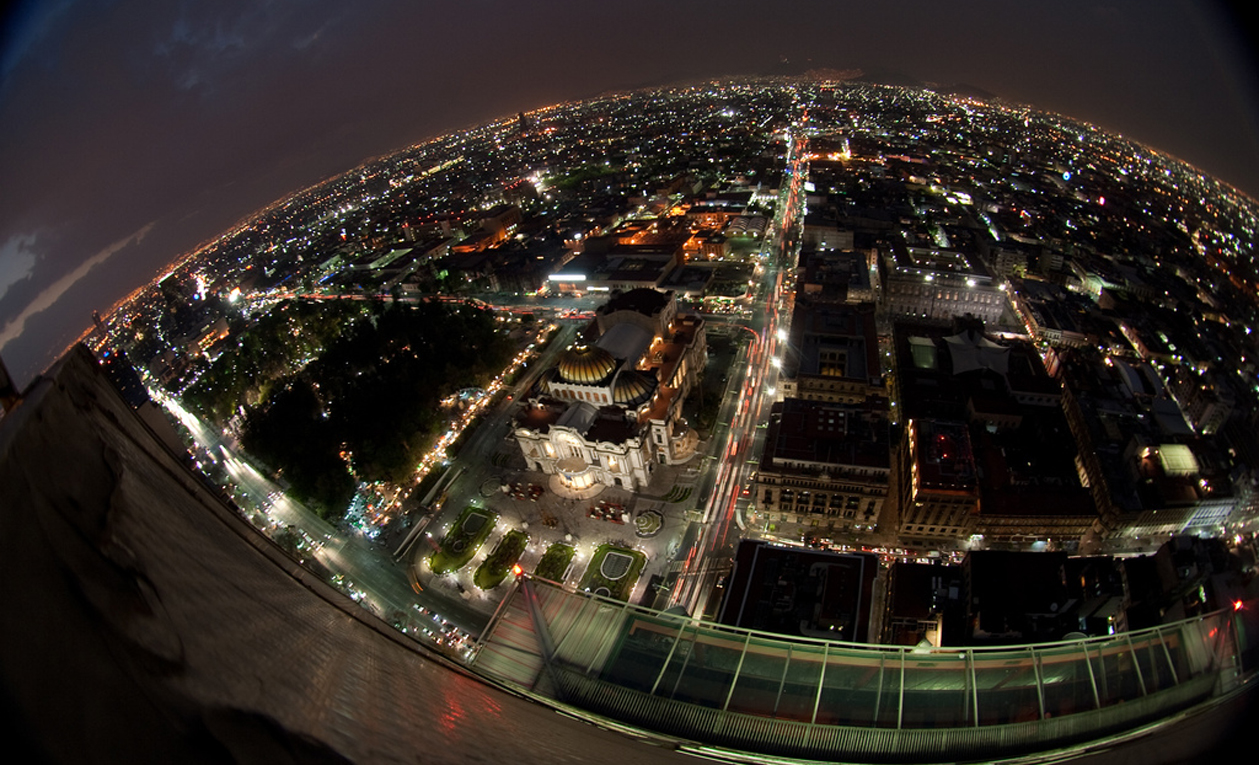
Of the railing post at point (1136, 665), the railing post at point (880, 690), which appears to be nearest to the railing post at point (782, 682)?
the railing post at point (880, 690)

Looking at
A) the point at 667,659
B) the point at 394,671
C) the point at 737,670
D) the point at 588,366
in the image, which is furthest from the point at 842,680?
the point at 588,366

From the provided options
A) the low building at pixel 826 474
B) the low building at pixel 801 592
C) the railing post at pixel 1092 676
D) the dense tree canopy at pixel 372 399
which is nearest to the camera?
the railing post at pixel 1092 676

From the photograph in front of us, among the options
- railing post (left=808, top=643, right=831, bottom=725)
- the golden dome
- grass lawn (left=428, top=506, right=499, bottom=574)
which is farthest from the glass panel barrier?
the golden dome

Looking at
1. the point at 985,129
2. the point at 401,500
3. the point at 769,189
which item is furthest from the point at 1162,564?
the point at 985,129

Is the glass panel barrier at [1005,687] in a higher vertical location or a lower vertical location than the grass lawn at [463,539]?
lower

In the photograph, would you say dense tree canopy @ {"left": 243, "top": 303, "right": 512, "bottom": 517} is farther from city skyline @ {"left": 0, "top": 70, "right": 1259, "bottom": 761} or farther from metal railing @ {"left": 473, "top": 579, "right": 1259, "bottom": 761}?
metal railing @ {"left": 473, "top": 579, "right": 1259, "bottom": 761}

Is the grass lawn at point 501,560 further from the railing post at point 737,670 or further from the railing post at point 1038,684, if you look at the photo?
the railing post at point 1038,684
